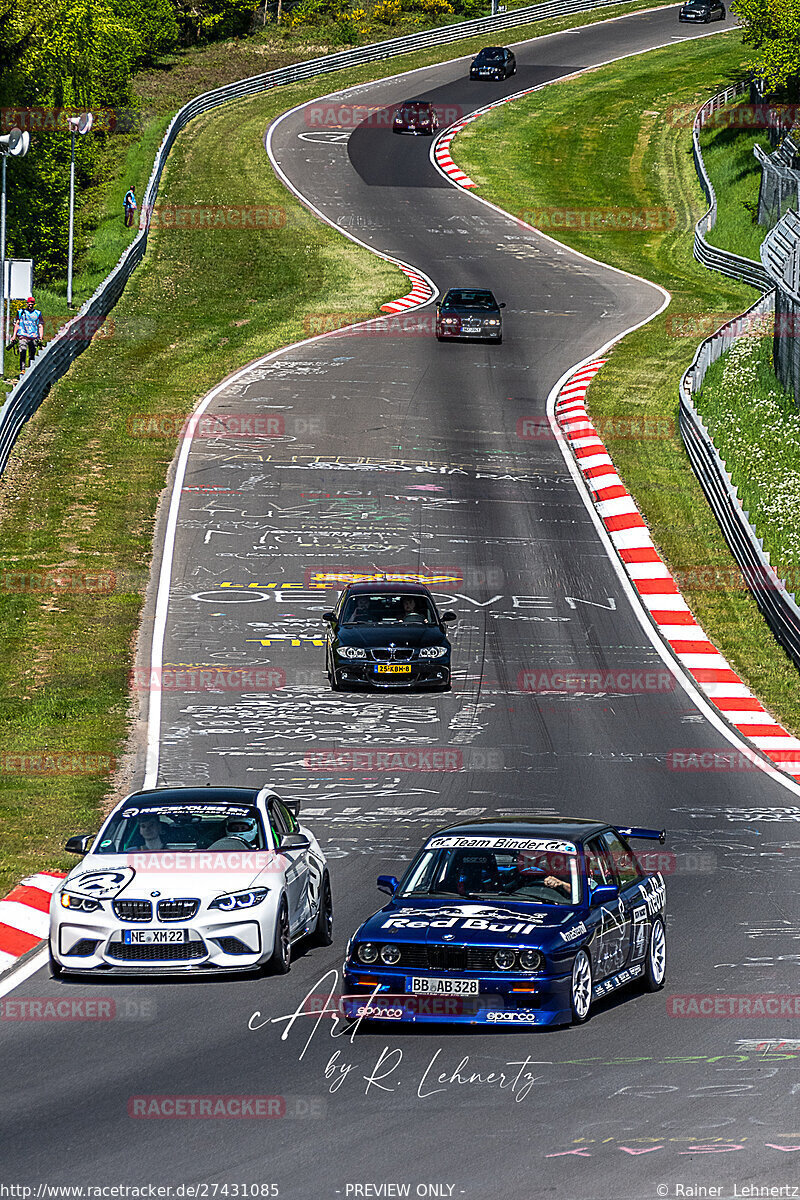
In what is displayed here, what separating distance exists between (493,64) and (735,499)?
63.6 meters

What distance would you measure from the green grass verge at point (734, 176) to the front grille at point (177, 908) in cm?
5078

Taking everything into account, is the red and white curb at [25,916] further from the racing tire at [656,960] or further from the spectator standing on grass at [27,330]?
the spectator standing on grass at [27,330]

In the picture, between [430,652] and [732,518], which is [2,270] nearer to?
[732,518]

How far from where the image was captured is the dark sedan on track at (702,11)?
100m

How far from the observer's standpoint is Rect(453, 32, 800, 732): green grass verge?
98.9 ft

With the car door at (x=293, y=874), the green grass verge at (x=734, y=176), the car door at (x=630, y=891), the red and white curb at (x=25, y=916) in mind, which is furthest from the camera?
the green grass verge at (x=734, y=176)

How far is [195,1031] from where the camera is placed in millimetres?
11438

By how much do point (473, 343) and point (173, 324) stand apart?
9031mm

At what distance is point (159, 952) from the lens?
12.6 m

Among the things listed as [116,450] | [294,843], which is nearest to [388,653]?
[294,843]

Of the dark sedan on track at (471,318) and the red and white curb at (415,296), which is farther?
the red and white curb at (415,296)

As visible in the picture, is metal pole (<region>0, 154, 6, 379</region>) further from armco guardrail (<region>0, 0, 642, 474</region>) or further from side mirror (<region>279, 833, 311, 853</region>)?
side mirror (<region>279, 833, 311, 853</region>)

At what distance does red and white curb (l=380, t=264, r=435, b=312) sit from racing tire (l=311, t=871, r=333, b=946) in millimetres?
39502

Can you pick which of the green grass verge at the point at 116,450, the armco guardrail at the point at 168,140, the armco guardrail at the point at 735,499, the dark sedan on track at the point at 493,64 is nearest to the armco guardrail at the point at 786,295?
the armco guardrail at the point at 735,499
